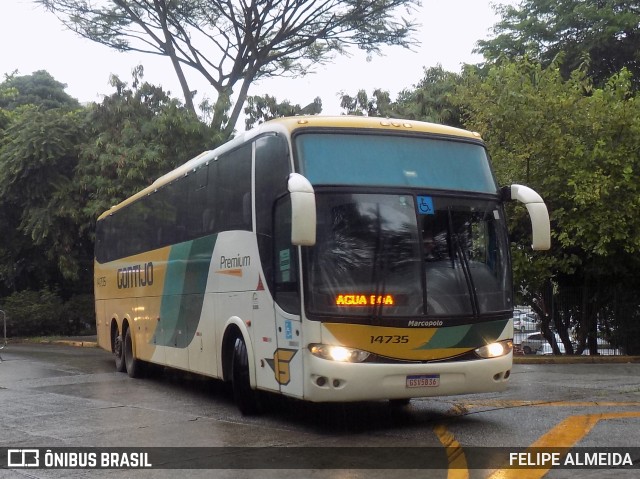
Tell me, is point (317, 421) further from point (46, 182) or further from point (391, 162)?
point (46, 182)

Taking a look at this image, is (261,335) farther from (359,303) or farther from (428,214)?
(428,214)

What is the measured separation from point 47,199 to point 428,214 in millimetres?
22737

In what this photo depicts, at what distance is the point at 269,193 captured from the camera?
33.3ft

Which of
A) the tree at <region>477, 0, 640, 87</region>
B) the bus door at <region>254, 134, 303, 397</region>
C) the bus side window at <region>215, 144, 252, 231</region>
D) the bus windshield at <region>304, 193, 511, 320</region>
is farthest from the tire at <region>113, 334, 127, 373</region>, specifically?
the tree at <region>477, 0, 640, 87</region>

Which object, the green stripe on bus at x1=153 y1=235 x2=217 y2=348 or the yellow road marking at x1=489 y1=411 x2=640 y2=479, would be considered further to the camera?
the green stripe on bus at x1=153 y1=235 x2=217 y2=348

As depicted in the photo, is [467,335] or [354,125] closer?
[467,335]

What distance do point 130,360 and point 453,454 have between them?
10.2m

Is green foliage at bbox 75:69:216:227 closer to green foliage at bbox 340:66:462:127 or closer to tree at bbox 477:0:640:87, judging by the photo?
green foliage at bbox 340:66:462:127

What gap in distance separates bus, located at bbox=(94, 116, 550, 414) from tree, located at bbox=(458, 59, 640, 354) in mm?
9952

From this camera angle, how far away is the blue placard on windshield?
31.3ft

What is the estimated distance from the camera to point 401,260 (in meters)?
9.28

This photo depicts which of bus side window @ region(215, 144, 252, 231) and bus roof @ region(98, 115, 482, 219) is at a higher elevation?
bus roof @ region(98, 115, 482, 219)

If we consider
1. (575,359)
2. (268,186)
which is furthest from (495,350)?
(575,359)

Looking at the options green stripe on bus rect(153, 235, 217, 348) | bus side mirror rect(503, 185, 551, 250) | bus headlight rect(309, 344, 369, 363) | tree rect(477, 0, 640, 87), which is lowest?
bus headlight rect(309, 344, 369, 363)
